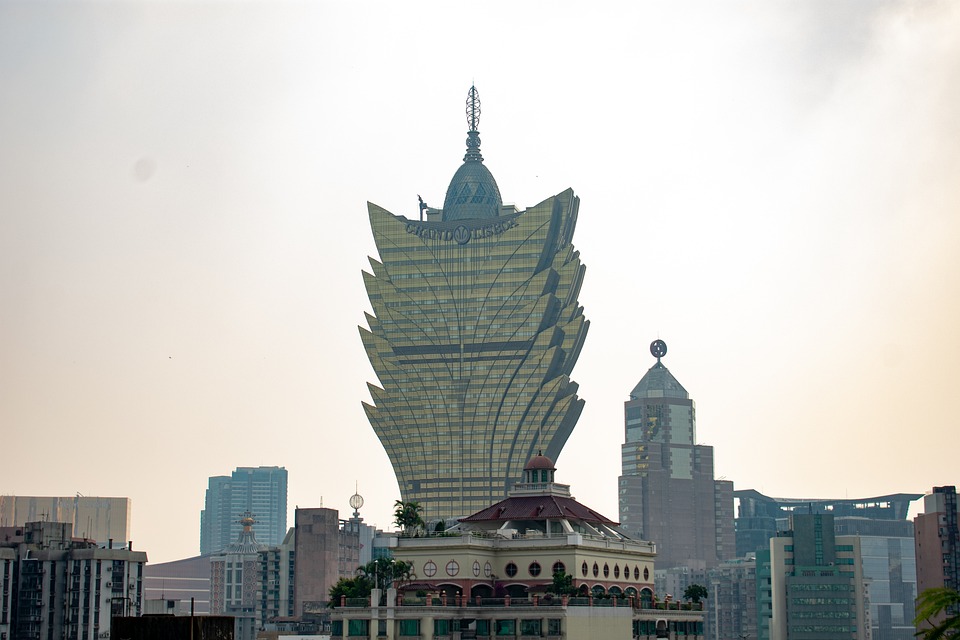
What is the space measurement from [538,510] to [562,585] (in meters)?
15.7

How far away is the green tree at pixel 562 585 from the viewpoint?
539 ft

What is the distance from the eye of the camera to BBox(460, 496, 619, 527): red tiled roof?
177 m

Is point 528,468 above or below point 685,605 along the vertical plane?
above

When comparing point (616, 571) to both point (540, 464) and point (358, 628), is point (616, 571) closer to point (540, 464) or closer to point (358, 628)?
point (540, 464)

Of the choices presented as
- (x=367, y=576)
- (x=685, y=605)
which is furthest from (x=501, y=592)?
(x=685, y=605)

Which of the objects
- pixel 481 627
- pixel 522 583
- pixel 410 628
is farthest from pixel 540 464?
pixel 410 628

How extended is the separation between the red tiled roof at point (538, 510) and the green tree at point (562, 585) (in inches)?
427

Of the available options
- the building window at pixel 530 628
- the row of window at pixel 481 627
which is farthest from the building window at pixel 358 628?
the building window at pixel 530 628

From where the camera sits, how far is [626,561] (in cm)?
18238

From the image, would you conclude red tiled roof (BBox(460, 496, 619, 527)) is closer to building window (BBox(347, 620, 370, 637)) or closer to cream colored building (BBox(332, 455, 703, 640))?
cream colored building (BBox(332, 455, 703, 640))

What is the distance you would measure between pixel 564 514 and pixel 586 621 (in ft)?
52.5

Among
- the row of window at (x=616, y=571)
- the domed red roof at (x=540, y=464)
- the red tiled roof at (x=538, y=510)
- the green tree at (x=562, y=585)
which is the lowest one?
the green tree at (x=562, y=585)

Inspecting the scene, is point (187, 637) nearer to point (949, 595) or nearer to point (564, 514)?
point (949, 595)

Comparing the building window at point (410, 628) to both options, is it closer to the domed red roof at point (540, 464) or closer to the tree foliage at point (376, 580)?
the tree foliage at point (376, 580)
